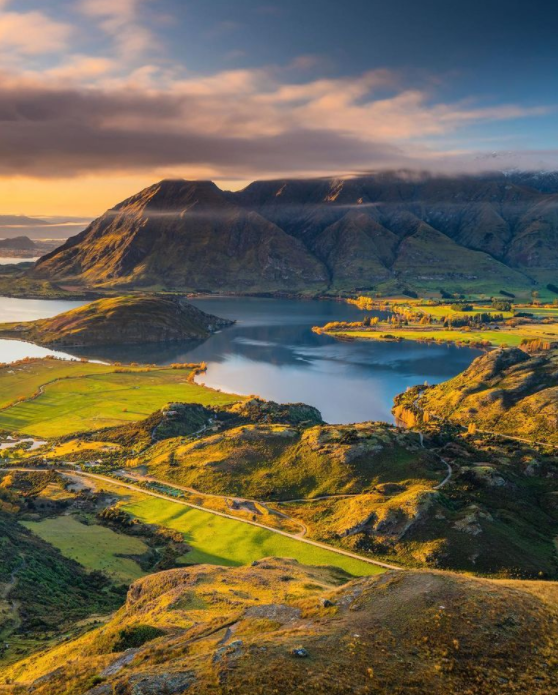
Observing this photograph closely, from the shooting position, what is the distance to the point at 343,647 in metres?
39.3

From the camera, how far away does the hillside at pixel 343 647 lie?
36.0 m

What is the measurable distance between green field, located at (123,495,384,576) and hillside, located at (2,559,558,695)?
32357 mm

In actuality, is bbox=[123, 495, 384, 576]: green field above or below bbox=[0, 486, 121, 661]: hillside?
below

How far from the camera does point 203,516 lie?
105125 millimetres

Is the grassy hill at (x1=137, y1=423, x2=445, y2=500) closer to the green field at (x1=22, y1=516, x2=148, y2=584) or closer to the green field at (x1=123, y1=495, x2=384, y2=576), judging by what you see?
the green field at (x1=123, y1=495, x2=384, y2=576)

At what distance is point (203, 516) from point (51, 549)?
92.4ft

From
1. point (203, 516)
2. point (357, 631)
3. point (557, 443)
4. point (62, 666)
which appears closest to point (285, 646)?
point (357, 631)

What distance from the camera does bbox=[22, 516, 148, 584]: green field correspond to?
277ft

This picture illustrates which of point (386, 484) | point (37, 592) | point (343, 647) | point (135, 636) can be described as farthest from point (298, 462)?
point (343, 647)

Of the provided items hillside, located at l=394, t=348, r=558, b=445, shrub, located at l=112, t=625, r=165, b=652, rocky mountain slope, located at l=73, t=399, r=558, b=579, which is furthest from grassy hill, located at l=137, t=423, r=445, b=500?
shrub, located at l=112, t=625, r=165, b=652

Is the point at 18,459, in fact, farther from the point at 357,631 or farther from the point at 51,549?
the point at 357,631

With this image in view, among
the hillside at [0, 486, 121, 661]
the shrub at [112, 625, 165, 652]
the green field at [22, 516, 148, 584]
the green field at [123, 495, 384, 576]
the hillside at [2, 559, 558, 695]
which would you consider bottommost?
the green field at [123, 495, 384, 576]

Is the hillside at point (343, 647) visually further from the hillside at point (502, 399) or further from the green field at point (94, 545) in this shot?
the hillside at point (502, 399)

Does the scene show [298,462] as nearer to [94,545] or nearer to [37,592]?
[94,545]
